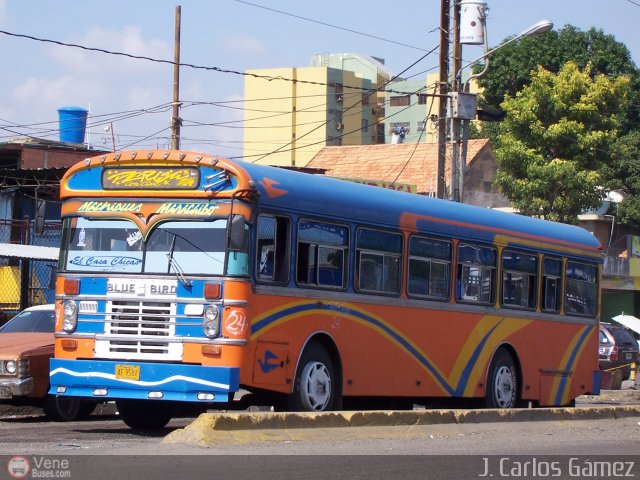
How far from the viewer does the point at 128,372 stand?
480 inches

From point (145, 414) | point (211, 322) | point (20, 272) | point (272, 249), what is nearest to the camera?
point (211, 322)

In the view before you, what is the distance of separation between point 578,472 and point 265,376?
379cm

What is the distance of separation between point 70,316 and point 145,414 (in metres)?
1.94

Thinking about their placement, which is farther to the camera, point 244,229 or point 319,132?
point 319,132

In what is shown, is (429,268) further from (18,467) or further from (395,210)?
(18,467)

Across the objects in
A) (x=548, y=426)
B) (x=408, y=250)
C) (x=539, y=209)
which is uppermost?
(x=539, y=209)

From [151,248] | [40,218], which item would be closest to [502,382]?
[151,248]

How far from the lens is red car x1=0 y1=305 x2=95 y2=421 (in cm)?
1430

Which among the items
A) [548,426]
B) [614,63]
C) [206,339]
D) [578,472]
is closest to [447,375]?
[548,426]

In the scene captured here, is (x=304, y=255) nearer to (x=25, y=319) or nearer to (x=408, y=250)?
(x=408, y=250)

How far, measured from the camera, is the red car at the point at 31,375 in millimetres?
14297

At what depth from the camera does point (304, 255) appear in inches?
516

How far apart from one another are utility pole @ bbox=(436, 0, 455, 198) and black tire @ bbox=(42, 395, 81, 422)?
12.5 m

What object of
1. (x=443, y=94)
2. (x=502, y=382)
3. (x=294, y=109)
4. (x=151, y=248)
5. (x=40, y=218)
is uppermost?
(x=294, y=109)
